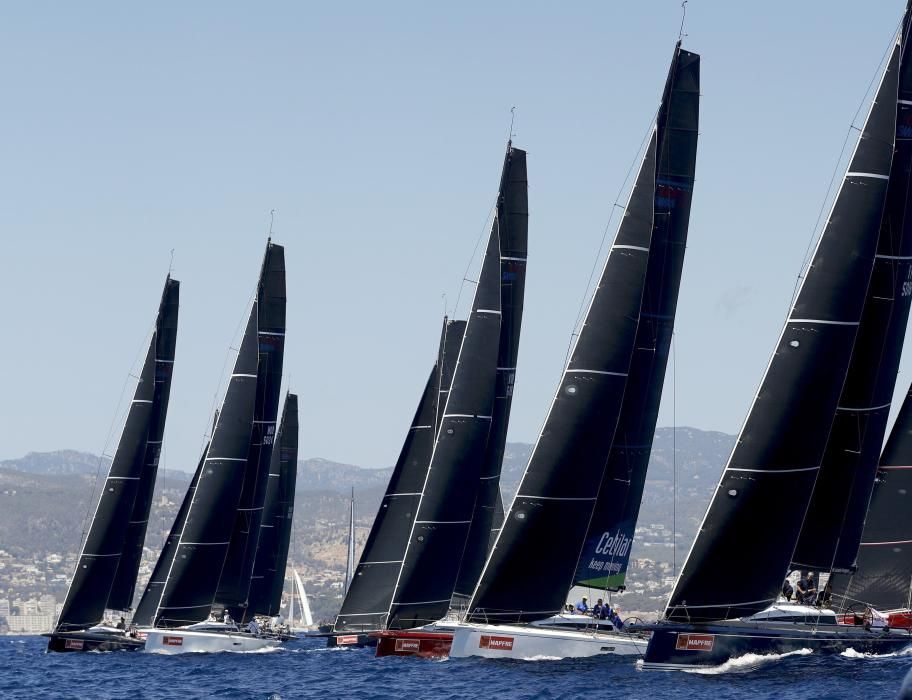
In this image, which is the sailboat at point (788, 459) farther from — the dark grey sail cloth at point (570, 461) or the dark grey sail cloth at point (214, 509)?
the dark grey sail cloth at point (214, 509)

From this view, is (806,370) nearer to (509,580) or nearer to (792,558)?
(792,558)

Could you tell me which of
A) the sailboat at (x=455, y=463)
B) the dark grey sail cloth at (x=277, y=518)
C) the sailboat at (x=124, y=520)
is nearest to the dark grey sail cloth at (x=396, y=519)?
the sailboat at (x=455, y=463)

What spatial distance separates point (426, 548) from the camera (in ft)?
159

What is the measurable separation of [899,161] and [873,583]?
1095cm

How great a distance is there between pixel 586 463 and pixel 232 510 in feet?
66.0

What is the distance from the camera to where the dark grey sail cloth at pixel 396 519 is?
187ft

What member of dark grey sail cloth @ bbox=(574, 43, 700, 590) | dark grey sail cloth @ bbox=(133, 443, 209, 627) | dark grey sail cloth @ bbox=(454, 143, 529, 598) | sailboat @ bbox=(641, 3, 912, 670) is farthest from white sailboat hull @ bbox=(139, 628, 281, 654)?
sailboat @ bbox=(641, 3, 912, 670)

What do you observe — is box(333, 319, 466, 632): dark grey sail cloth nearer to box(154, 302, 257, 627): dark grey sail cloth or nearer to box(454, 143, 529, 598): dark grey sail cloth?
box(154, 302, 257, 627): dark grey sail cloth

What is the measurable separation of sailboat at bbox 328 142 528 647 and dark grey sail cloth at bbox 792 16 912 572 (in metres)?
11.3

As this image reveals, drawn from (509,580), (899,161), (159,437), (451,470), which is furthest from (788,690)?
→ (159,437)

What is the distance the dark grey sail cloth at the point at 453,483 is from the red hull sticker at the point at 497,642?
6.11 meters

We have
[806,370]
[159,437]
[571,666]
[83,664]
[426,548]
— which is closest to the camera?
[806,370]

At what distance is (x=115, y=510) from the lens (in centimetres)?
6169

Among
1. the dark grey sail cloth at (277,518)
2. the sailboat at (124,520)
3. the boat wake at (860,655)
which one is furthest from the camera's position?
the dark grey sail cloth at (277,518)
